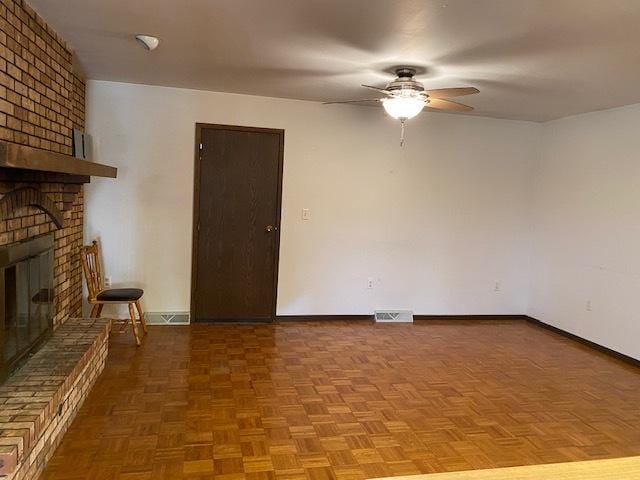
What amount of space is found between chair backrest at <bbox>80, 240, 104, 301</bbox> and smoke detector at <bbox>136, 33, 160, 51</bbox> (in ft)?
5.79

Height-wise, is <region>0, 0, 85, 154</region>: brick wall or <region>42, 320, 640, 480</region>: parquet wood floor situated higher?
<region>0, 0, 85, 154</region>: brick wall

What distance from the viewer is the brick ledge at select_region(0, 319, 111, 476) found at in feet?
5.94

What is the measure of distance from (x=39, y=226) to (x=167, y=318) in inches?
77.0

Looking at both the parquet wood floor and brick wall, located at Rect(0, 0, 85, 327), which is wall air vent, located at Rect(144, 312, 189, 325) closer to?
the parquet wood floor

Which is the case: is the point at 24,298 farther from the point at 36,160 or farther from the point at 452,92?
the point at 452,92

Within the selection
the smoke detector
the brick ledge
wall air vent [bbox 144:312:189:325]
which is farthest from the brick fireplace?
wall air vent [bbox 144:312:189:325]

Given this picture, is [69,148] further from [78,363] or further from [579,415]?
[579,415]

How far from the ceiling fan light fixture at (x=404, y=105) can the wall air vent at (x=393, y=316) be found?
96.7 inches

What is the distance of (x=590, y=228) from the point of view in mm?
4652

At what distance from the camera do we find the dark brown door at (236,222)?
15.0 ft

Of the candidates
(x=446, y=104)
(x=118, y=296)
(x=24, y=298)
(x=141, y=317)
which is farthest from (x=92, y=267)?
(x=446, y=104)

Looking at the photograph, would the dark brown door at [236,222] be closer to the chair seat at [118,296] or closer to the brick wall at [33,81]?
the chair seat at [118,296]

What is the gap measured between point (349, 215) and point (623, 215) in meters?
2.43

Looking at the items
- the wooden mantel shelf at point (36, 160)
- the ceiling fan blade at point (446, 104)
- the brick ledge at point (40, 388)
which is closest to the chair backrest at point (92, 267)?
the brick ledge at point (40, 388)
